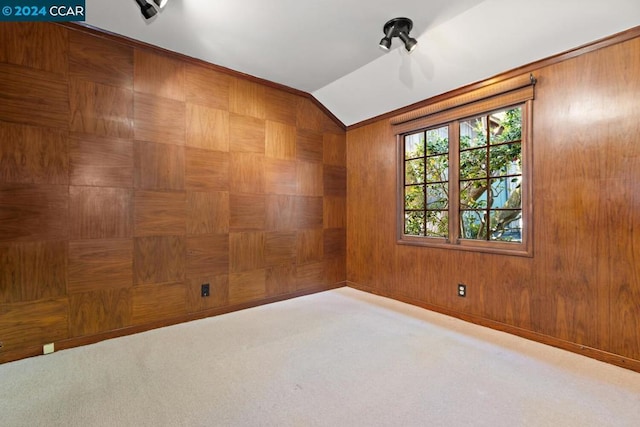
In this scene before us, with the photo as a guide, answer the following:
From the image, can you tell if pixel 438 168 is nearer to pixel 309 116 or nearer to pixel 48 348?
pixel 309 116

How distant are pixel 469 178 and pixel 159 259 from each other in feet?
10.6

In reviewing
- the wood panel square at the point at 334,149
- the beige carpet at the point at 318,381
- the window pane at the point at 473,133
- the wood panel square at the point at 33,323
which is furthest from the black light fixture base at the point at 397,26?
the wood panel square at the point at 33,323

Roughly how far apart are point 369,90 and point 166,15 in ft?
7.20

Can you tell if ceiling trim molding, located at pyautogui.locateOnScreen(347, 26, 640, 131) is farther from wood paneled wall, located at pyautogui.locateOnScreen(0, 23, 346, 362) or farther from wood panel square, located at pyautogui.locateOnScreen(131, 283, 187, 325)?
wood panel square, located at pyautogui.locateOnScreen(131, 283, 187, 325)

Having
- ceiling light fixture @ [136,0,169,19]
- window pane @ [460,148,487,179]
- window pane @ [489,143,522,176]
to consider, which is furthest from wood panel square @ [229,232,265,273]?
window pane @ [489,143,522,176]

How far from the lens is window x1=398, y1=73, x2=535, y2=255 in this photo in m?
2.73

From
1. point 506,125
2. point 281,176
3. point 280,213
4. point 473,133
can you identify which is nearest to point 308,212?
point 280,213

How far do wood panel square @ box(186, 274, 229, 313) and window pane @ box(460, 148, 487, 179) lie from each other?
2817 millimetres

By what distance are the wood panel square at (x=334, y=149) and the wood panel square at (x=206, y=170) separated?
1471 mm

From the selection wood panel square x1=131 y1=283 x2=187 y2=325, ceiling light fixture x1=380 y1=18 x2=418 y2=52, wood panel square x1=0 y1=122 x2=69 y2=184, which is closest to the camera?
wood panel square x1=0 y1=122 x2=69 y2=184

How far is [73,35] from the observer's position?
97.2 inches

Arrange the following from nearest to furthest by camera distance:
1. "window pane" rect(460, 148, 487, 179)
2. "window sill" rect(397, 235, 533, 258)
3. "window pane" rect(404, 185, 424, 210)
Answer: "window sill" rect(397, 235, 533, 258)
"window pane" rect(460, 148, 487, 179)
"window pane" rect(404, 185, 424, 210)

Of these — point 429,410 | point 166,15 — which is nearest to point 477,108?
point 429,410

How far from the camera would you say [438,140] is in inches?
134
